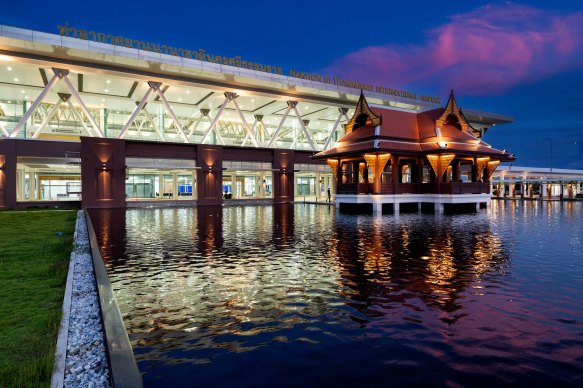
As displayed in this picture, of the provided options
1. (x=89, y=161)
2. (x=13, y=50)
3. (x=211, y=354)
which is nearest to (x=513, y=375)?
(x=211, y=354)

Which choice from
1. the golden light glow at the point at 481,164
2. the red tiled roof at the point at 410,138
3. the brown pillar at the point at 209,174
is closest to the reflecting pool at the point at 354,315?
the red tiled roof at the point at 410,138

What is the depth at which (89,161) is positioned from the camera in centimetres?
3956

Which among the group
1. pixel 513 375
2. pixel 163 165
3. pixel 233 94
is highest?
pixel 233 94

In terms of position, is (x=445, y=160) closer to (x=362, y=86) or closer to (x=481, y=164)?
(x=481, y=164)

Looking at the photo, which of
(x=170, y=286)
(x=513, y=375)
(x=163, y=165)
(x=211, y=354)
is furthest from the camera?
(x=163, y=165)

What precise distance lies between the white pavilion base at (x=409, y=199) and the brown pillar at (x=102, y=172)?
23.7 m

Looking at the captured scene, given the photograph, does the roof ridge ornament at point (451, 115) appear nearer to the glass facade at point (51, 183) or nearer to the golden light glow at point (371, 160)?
the golden light glow at point (371, 160)

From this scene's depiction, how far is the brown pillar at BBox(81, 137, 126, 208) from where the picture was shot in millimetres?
39344

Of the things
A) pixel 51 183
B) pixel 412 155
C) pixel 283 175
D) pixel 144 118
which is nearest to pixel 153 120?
pixel 144 118

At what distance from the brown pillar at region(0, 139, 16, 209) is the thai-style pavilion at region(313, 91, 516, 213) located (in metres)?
29.7

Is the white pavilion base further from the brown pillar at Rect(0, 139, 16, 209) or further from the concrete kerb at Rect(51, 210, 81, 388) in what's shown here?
the brown pillar at Rect(0, 139, 16, 209)

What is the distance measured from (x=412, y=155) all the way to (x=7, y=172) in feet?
125

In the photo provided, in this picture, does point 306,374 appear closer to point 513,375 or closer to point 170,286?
point 513,375

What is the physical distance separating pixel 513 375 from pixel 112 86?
162 feet
